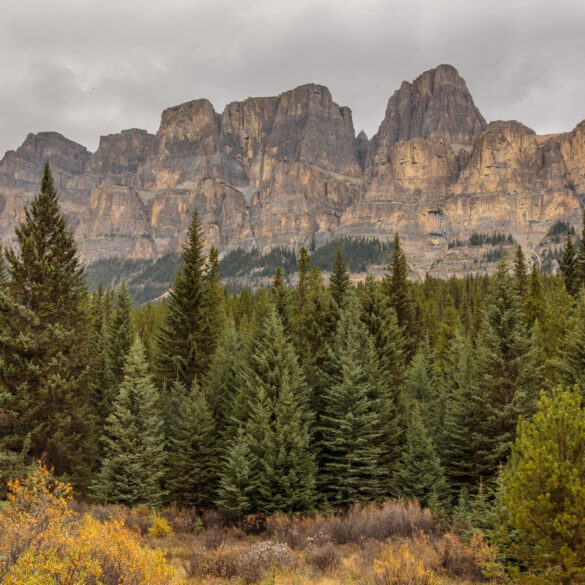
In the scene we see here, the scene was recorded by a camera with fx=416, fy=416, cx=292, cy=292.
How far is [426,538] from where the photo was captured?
11969mm

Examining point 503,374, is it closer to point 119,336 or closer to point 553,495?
point 553,495

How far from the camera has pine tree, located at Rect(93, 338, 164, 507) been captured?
1611 cm

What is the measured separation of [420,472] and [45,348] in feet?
54.0

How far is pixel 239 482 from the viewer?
52.4 feet

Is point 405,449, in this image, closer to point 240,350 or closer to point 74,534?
point 240,350

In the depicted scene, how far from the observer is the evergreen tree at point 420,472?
1733 cm

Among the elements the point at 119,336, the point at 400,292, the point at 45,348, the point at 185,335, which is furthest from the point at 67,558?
the point at 400,292

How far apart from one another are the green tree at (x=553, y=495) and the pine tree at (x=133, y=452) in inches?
516

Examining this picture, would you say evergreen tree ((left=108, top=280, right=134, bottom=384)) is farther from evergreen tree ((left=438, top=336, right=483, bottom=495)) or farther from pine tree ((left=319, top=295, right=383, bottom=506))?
evergreen tree ((left=438, top=336, right=483, bottom=495))

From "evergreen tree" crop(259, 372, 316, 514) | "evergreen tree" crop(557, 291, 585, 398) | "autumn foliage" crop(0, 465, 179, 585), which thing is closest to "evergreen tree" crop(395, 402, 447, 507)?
"evergreen tree" crop(259, 372, 316, 514)

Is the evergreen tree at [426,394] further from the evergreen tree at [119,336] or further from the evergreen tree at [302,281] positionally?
the evergreen tree at [119,336]

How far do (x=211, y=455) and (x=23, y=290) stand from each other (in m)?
11.0

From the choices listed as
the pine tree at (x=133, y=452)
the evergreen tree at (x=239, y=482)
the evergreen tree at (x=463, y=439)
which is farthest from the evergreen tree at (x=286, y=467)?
the evergreen tree at (x=463, y=439)

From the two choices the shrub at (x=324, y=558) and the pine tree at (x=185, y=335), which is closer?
the shrub at (x=324, y=558)
